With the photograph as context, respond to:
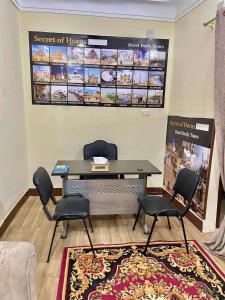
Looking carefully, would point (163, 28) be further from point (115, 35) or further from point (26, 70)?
point (26, 70)

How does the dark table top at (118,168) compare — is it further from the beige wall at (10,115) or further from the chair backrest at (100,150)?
the beige wall at (10,115)

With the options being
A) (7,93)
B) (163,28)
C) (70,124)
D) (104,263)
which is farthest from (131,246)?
(163,28)

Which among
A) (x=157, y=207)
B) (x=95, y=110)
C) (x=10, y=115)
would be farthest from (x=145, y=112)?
(x=10, y=115)

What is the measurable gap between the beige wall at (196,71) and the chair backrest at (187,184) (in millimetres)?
436

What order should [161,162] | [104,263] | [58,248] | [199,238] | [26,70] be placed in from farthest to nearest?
[161,162]
[26,70]
[199,238]
[58,248]
[104,263]

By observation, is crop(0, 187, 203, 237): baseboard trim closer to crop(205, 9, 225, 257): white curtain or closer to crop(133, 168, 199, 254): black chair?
crop(205, 9, 225, 257): white curtain

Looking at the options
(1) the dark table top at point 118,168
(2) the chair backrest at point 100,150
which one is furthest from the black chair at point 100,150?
(1) the dark table top at point 118,168

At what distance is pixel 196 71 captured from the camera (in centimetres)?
283

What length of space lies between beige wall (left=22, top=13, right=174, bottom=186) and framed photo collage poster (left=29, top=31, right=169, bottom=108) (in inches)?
3.6

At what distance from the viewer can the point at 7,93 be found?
2730 millimetres

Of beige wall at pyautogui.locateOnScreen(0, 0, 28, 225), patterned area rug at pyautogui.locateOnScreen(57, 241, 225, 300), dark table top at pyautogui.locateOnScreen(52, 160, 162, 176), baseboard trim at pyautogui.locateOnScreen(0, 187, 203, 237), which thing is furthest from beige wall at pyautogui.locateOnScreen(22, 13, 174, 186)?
patterned area rug at pyautogui.locateOnScreen(57, 241, 225, 300)

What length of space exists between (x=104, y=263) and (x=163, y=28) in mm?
3256

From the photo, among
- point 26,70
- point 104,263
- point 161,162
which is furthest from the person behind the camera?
point 161,162

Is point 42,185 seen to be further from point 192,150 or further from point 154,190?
point 154,190
